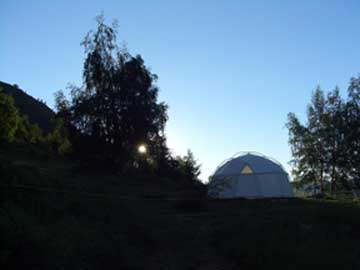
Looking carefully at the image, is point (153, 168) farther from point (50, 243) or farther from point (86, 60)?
point (50, 243)

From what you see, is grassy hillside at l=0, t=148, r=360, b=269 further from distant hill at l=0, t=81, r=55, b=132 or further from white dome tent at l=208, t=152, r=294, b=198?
distant hill at l=0, t=81, r=55, b=132

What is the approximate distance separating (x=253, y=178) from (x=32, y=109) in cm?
5776

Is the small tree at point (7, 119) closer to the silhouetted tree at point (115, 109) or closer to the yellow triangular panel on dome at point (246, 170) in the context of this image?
the silhouetted tree at point (115, 109)

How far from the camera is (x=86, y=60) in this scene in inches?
1073

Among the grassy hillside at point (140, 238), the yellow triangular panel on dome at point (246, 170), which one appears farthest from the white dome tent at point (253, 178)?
the grassy hillside at point (140, 238)

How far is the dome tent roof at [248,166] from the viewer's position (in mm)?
25922

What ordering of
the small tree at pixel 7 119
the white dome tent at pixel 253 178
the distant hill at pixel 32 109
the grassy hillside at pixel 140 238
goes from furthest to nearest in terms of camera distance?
the distant hill at pixel 32 109, the small tree at pixel 7 119, the white dome tent at pixel 253 178, the grassy hillside at pixel 140 238

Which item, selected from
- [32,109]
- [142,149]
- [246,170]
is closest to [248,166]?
[246,170]

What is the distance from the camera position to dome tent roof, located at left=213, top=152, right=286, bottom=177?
25.9 m

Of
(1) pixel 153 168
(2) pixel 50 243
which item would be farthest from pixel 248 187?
(2) pixel 50 243

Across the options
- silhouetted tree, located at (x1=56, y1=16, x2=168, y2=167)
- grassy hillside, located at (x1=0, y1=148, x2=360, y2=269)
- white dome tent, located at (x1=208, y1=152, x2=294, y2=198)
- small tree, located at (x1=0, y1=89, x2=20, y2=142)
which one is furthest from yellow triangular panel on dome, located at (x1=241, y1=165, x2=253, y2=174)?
small tree, located at (x1=0, y1=89, x2=20, y2=142)

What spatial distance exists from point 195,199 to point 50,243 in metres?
10.3

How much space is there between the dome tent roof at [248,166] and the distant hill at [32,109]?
43.4m

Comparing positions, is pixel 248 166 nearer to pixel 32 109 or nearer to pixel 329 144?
pixel 329 144
